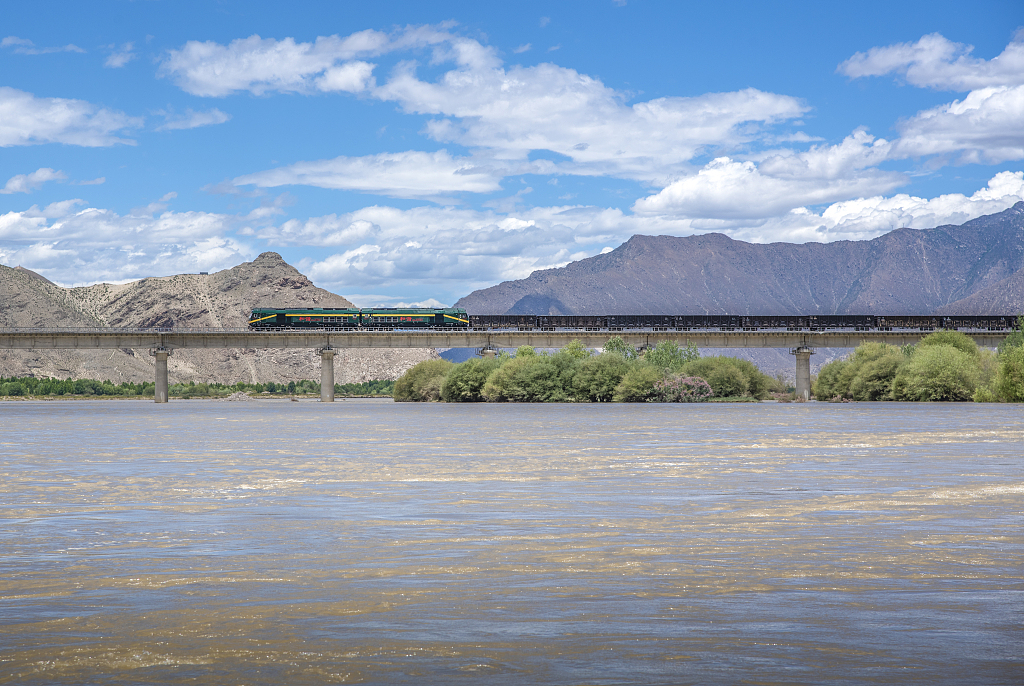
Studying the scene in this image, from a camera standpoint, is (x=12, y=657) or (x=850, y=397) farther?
(x=850, y=397)

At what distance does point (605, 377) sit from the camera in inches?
4225

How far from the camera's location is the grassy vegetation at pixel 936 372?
90750 millimetres

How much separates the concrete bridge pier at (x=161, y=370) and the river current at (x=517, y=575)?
11802 centimetres

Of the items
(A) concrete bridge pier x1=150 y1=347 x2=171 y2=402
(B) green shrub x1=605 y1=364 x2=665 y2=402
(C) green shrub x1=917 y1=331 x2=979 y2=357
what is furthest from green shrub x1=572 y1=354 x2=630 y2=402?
(A) concrete bridge pier x1=150 y1=347 x2=171 y2=402

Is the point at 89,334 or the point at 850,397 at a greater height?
the point at 89,334

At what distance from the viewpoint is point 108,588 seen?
1309 cm

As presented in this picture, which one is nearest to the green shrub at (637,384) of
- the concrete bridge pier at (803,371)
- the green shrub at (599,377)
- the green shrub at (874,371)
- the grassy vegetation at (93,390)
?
the green shrub at (599,377)

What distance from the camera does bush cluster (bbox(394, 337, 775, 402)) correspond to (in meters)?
108

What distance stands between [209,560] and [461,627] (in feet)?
18.7

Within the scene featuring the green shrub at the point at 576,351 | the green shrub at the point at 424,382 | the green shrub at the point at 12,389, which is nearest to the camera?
the green shrub at the point at 576,351

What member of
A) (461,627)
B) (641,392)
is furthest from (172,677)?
(641,392)

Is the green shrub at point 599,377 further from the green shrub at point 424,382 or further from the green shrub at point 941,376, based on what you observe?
the green shrub at point 941,376

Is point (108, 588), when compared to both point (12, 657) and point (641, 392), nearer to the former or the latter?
point (12, 657)

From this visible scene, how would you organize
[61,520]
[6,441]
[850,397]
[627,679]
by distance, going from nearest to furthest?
[627,679], [61,520], [6,441], [850,397]
